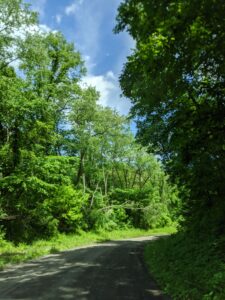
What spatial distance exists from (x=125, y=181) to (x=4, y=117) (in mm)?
37619

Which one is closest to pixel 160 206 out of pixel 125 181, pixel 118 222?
pixel 118 222

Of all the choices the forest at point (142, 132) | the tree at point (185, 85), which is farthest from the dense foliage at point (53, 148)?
the tree at point (185, 85)

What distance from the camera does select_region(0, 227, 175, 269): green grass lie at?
664 inches

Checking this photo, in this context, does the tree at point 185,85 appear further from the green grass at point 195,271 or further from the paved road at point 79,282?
the paved road at point 79,282

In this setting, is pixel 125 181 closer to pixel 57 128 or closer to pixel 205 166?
pixel 57 128

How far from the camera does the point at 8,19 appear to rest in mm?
19188

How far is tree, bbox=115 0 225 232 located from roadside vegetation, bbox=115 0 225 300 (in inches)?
0.7

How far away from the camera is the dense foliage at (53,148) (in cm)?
2053

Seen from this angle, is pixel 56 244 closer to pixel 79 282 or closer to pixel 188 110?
pixel 79 282

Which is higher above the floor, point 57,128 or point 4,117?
point 57,128

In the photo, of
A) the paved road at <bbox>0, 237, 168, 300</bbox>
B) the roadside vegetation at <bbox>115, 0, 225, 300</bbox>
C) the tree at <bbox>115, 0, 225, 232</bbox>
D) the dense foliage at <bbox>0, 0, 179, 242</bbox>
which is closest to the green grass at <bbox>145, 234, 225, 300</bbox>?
the roadside vegetation at <bbox>115, 0, 225, 300</bbox>

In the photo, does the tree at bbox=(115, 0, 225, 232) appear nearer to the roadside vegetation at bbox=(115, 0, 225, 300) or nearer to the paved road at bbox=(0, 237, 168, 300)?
the roadside vegetation at bbox=(115, 0, 225, 300)

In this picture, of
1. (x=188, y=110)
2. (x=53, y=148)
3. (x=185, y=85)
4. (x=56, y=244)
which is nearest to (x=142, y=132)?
(x=188, y=110)

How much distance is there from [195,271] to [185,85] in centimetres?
490
